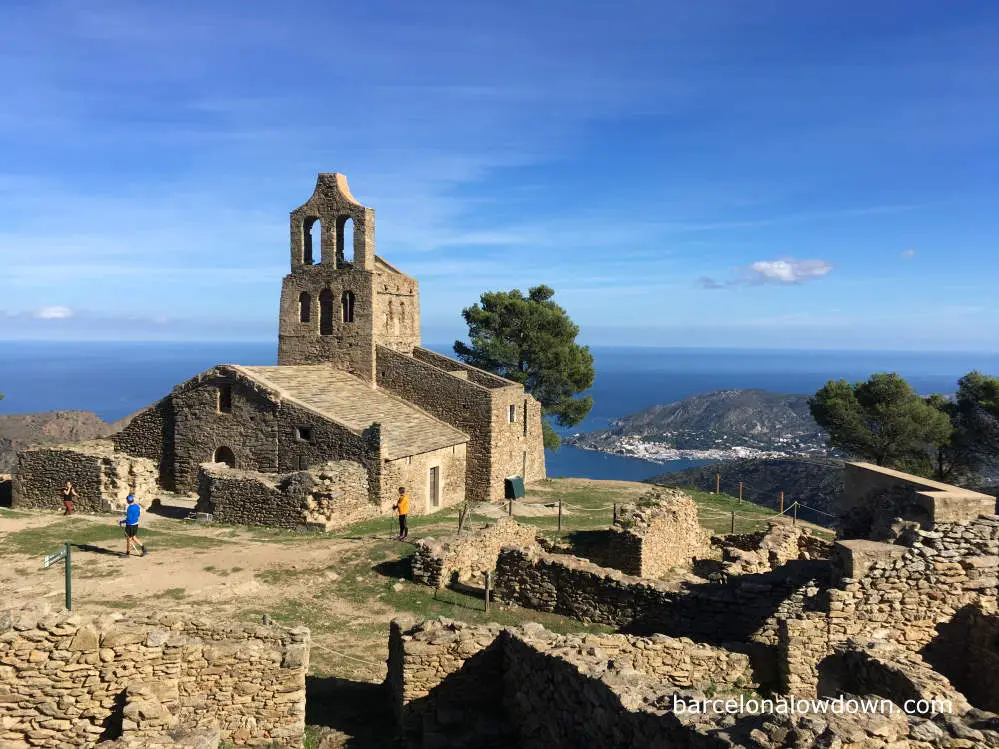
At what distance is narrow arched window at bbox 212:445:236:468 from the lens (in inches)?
1002

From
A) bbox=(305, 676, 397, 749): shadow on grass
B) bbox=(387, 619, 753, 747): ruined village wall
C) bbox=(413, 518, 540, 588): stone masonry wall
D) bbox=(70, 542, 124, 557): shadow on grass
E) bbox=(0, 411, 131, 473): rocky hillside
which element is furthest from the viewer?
bbox=(0, 411, 131, 473): rocky hillside

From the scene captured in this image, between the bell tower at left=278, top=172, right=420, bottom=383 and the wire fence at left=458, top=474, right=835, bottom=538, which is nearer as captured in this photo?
the wire fence at left=458, top=474, right=835, bottom=538

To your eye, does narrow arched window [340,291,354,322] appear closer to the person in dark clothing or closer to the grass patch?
the person in dark clothing

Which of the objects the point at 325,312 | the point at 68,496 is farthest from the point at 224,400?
the point at 325,312

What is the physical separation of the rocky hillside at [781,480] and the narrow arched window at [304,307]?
21.9 m

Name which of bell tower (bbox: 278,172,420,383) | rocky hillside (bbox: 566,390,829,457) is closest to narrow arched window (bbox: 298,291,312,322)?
bell tower (bbox: 278,172,420,383)

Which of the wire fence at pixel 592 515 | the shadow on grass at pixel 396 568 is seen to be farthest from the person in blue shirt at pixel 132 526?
the wire fence at pixel 592 515

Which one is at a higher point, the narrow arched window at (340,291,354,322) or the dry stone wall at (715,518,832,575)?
the narrow arched window at (340,291,354,322)

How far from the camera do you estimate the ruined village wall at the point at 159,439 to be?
26.5 meters

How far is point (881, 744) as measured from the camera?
4.66 meters

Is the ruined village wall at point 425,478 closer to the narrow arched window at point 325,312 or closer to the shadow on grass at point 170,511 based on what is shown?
the shadow on grass at point 170,511

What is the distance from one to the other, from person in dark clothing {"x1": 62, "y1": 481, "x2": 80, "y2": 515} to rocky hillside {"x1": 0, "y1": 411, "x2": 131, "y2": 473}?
94.0 feet

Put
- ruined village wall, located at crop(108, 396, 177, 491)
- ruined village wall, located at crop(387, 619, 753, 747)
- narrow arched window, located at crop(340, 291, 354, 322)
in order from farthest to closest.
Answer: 1. narrow arched window, located at crop(340, 291, 354, 322)
2. ruined village wall, located at crop(108, 396, 177, 491)
3. ruined village wall, located at crop(387, 619, 753, 747)

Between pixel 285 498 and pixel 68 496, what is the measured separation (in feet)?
25.6
